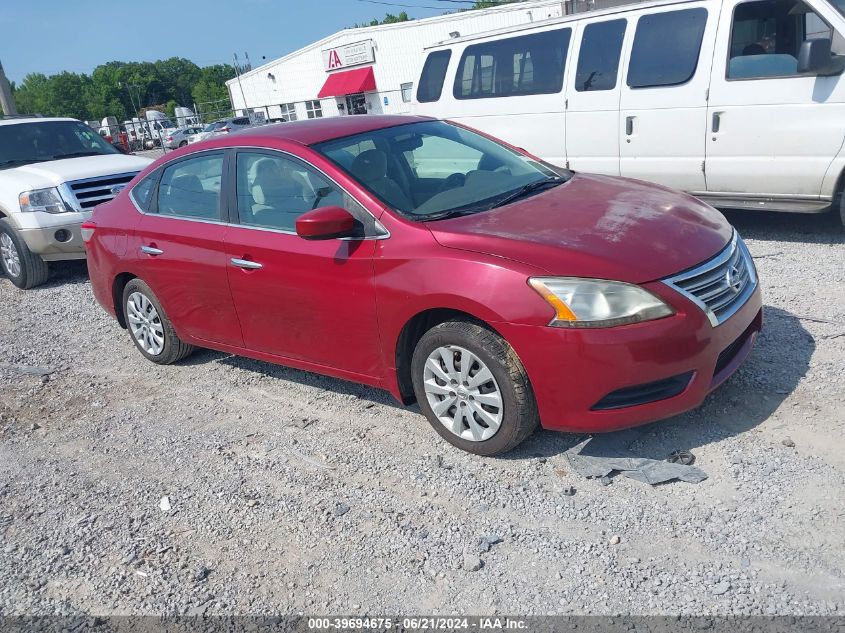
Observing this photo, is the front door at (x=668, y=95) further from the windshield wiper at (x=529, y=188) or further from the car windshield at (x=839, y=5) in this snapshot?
the windshield wiper at (x=529, y=188)

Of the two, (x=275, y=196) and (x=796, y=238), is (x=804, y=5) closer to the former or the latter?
(x=796, y=238)

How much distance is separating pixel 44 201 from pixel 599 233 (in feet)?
22.9

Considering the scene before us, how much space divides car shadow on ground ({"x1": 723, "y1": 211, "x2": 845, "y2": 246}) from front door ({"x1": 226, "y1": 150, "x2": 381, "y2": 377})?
407 centimetres

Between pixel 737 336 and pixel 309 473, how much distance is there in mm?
2279

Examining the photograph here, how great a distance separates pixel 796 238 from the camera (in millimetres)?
6766

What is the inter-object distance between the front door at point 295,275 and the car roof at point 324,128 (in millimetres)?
175

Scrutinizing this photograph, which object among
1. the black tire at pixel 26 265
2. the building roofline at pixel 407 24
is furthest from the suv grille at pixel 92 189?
the building roofline at pixel 407 24

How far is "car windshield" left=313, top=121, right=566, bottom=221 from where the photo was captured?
4070mm

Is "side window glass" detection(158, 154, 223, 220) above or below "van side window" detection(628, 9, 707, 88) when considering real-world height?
below

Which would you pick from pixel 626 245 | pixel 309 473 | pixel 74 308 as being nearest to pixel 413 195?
pixel 626 245

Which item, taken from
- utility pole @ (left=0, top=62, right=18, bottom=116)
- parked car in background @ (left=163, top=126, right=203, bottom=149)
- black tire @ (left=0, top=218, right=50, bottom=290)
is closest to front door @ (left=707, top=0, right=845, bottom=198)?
black tire @ (left=0, top=218, right=50, bottom=290)

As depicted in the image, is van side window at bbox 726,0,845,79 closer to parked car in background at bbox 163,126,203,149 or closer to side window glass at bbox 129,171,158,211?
side window glass at bbox 129,171,158,211

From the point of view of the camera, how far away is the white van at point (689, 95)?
6.16m

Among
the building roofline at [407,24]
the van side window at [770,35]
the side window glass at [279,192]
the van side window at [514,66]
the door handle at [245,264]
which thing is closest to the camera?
the side window glass at [279,192]
